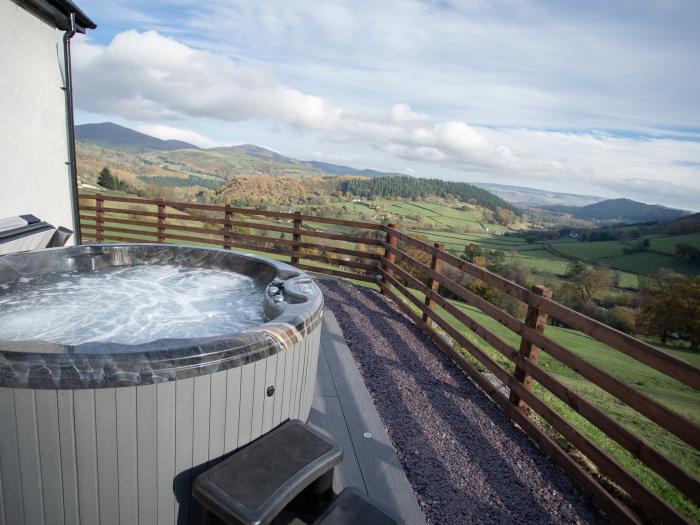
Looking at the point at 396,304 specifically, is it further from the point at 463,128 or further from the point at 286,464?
the point at 463,128

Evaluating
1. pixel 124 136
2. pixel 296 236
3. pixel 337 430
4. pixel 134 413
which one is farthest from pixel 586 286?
pixel 124 136

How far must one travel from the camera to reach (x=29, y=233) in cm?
339

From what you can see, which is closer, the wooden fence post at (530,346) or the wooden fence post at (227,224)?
the wooden fence post at (530,346)

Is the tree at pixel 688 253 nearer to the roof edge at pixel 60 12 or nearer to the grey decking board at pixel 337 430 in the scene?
the grey decking board at pixel 337 430

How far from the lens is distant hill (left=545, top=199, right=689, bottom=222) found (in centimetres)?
1735

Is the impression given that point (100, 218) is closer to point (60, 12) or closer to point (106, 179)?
point (60, 12)

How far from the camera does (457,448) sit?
7.08ft

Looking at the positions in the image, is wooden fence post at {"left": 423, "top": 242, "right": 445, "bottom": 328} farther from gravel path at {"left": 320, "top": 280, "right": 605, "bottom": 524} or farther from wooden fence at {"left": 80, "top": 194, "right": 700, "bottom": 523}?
gravel path at {"left": 320, "top": 280, "right": 605, "bottom": 524}

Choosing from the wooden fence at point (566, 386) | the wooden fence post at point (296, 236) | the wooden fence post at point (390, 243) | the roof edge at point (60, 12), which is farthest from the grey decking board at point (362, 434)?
the roof edge at point (60, 12)

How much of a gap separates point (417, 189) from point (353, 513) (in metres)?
21.9

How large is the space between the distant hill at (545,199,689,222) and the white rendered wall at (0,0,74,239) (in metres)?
20.1

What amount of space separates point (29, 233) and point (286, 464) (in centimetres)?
344

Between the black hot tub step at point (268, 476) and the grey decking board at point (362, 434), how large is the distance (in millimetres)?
269

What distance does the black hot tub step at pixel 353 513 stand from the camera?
4.01ft
